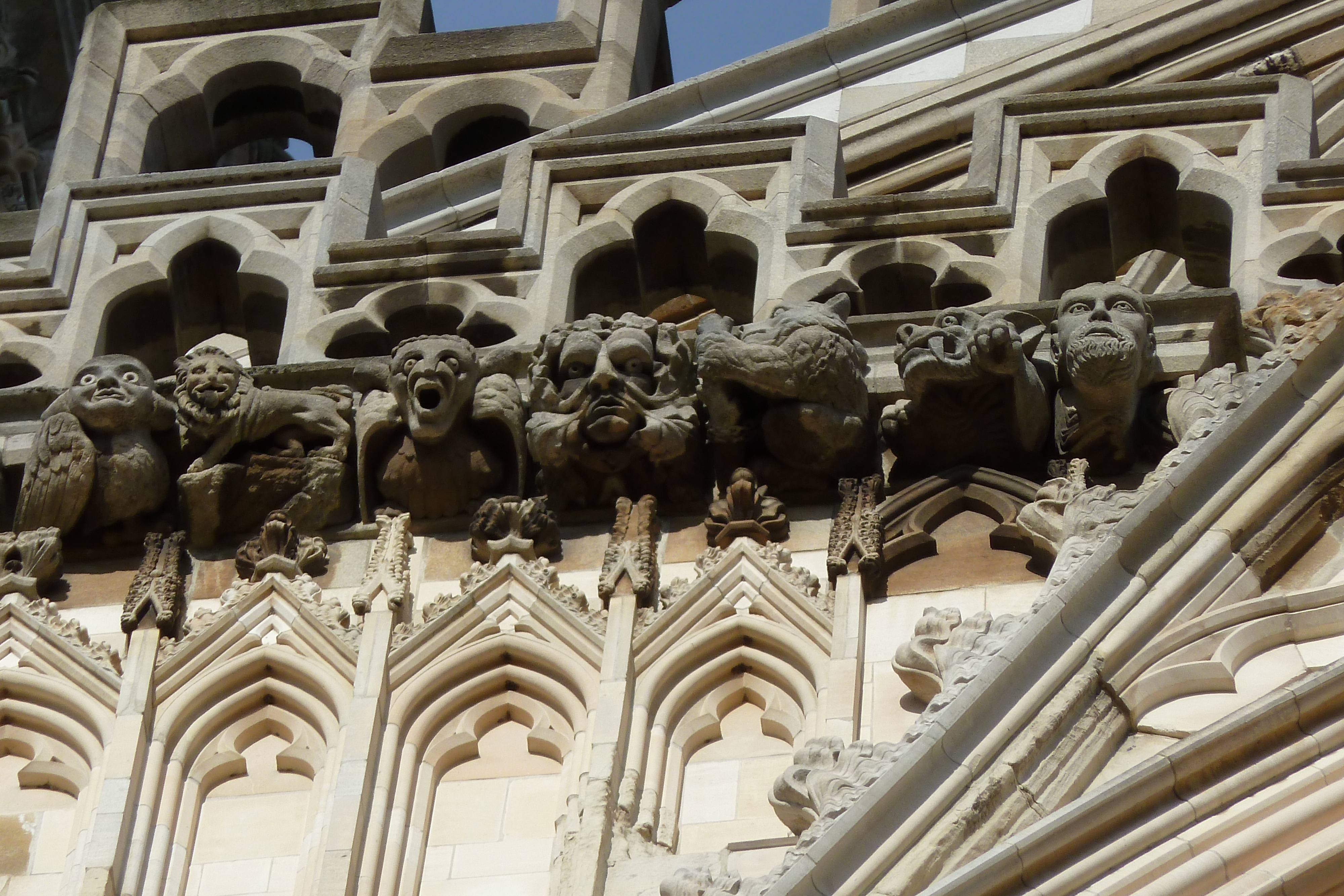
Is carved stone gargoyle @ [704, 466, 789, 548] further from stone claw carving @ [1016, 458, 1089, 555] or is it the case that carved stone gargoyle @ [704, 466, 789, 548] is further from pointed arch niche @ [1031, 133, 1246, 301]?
pointed arch niche @ [1031, 133, 1246, 301]

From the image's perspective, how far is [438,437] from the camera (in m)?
14.4

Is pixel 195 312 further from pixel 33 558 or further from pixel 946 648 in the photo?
pixel 946 648

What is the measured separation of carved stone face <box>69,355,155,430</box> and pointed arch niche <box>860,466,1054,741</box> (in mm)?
2875

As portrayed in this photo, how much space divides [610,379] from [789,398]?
0.65 metres

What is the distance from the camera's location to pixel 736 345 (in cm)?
1403

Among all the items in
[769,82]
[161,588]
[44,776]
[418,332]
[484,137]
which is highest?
[484,137]

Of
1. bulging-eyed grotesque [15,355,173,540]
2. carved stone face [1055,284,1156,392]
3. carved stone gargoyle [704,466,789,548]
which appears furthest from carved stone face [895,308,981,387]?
bulging-eyed grotesque [15,355,173,540]

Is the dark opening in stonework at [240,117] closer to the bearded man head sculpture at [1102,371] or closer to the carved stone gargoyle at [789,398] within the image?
the carved stone gargoyle at [789,398]

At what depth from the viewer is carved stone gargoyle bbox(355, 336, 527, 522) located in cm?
1438

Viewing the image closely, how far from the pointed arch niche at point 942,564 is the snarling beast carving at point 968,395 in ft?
0.33

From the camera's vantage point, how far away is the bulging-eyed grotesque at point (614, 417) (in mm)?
14125

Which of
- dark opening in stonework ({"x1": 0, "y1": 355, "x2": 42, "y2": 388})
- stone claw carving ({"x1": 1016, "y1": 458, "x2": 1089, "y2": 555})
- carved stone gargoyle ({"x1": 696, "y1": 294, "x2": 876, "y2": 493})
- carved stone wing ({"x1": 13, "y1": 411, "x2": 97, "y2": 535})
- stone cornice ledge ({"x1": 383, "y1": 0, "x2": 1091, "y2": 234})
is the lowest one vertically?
stone claw carving ({"x1": 1016, "y1": 458, "x2": 1089, "y2": 555})

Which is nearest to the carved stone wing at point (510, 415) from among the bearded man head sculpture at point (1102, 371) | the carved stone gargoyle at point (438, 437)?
the carved stone gargoyle at point (438, 437)

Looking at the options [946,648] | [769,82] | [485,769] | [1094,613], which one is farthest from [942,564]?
[769,82]
